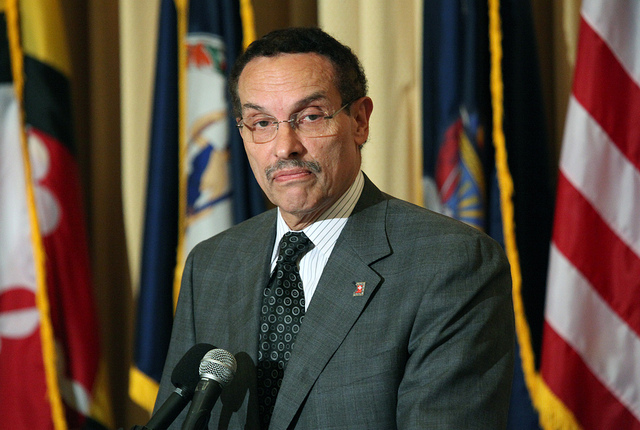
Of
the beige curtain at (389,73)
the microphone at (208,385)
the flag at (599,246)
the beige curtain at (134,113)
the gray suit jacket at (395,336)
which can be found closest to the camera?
the microphone at (208,385)

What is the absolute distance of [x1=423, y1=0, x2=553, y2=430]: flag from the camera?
2498 millimetres

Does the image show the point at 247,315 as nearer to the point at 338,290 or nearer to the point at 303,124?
the point at 338,290

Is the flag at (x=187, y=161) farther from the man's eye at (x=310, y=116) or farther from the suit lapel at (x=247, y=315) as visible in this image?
the man's eye at (x=310, y=116)

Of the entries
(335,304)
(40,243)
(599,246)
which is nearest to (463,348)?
(335,304)

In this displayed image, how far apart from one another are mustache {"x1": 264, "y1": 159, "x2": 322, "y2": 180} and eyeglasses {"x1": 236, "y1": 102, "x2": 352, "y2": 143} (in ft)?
0.20

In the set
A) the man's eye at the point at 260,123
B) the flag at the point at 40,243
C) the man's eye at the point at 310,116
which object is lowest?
the flag at the point at 40,243

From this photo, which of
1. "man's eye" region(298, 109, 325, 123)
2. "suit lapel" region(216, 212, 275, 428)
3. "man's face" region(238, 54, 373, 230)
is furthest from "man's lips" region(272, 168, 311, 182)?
"suit lapel" region(216, 212, 275, 428)

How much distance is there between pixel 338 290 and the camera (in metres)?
1.47

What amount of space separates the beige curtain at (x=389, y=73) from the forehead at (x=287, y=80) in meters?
1.05

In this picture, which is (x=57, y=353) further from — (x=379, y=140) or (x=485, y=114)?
(x=485, y=114)

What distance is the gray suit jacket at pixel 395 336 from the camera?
4.19ft

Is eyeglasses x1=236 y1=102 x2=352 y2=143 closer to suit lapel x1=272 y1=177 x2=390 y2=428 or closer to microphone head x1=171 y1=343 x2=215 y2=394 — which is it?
suit lapel x1=272 y1=177 x2=390 y2=428

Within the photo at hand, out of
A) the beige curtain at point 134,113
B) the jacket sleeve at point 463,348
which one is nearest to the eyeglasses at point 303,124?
the jacket sleeve at point 463,348

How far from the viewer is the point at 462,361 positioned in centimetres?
126
